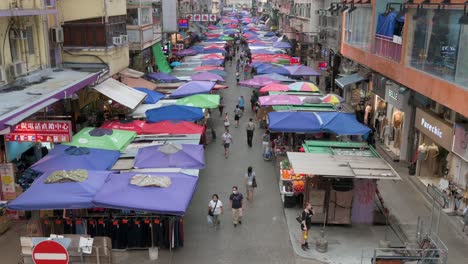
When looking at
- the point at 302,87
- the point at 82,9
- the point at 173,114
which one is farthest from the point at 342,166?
the point at 82,9

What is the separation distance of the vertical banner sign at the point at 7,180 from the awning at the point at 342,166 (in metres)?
8.63

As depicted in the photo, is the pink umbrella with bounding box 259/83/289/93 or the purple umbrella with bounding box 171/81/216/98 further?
the pink umbrella with bounding box 259/83/289/93

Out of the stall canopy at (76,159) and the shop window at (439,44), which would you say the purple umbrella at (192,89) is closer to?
the stall canopy at (76,159)

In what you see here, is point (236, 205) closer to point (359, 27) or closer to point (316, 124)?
point (316, 124)

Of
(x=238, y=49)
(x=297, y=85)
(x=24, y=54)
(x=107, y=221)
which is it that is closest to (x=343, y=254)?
(x=107, y=221)

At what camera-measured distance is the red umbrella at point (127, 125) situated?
20062 millimetres

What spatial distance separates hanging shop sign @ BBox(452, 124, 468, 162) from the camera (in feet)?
51.3

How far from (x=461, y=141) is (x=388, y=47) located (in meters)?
7.40

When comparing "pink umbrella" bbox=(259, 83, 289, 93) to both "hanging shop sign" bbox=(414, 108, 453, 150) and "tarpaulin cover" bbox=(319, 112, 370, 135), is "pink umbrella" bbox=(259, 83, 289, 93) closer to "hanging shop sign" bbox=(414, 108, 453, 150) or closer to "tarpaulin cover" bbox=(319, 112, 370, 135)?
"tarpaulin cover" bbox=(319, 112, 370, 135)

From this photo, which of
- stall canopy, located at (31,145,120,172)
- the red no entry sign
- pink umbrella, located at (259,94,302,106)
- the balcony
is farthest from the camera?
pink umbrella, located at (259,94,302,106)

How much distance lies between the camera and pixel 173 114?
22.2 m

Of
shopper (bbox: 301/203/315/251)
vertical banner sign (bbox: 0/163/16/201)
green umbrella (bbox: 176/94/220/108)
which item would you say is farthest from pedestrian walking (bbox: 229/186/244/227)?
green umbrella (bbox: 176/94/220/108)

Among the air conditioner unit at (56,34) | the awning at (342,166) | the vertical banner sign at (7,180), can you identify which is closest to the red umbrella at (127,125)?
the air conditioner unit at (56,34)

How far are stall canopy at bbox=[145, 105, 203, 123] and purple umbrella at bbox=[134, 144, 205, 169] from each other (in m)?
5.53
